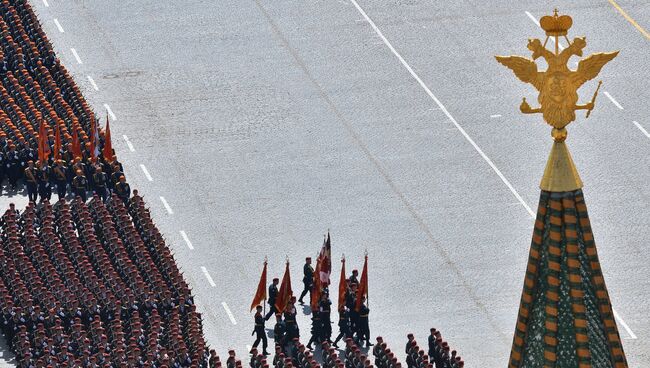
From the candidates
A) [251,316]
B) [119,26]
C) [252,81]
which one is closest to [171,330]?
[251,316]

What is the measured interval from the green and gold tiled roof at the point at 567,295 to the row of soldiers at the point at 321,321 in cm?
3074

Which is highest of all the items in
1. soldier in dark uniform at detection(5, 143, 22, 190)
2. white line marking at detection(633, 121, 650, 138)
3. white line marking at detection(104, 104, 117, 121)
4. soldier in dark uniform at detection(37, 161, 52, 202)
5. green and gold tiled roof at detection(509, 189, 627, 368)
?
green and gold tiled roof at detection(509, 189, 627, 368)

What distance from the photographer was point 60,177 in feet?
234

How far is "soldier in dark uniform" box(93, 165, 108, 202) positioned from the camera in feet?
233

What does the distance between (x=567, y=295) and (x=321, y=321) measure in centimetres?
3217

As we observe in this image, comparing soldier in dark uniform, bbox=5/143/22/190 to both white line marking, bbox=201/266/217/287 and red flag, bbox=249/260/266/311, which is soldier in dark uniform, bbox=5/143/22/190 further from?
red flag, bbox=249/260/266/311

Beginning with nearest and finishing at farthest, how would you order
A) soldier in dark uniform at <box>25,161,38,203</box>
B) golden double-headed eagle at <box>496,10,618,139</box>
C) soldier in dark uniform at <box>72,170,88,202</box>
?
golden double-headed eagle at <box>496,10,618,139</box>
soldier in dark uniform at <box>72,170,88,202</box>
soldier in dark uniform at <box>25,161,38,203</box>

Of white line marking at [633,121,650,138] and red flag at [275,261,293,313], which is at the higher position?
red flag at [275,261,293,313]

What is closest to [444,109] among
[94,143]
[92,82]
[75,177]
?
[92,82]

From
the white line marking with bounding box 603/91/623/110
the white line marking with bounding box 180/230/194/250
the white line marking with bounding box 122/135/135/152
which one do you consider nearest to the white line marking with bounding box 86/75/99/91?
the white line marking with bounding box 122/135/135/152

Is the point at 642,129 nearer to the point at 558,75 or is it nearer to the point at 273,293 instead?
the point at 273,293

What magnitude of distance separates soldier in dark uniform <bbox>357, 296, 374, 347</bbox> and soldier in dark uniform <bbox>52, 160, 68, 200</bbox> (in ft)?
43.8

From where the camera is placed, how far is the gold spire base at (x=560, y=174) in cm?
3005

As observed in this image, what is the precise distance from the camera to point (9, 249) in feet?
213
